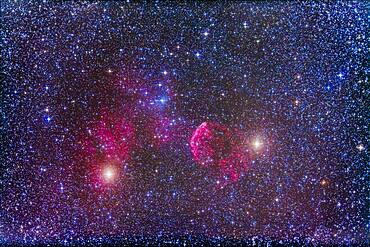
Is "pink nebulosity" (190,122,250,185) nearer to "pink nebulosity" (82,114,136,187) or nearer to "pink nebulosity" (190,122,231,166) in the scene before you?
"pink nebulosity" (190,122,231,166)

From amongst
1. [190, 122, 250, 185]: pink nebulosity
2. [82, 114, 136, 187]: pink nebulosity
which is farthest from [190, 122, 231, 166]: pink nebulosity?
[82, 114, 136, 187]: pink nebulosity

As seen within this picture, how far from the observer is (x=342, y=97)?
61 cm

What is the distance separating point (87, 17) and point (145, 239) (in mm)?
439

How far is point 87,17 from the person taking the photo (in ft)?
2.05

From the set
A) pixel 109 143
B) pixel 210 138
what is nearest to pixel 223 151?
pixel 210 138

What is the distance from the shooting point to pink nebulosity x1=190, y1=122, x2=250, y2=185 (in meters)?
0.62

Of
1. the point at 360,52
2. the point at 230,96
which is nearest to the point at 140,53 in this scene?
the point at 230,96

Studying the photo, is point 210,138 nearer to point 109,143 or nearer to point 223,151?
point 223,151

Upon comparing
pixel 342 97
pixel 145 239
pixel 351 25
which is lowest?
pixel 145 239

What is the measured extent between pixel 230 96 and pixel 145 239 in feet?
1.05

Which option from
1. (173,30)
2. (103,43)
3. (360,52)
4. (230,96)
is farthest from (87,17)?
(360,52)

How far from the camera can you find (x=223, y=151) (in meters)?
0.63

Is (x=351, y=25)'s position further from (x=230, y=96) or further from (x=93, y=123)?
(x=93, y=123)

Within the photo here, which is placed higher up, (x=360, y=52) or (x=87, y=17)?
(x=87, y=17)
